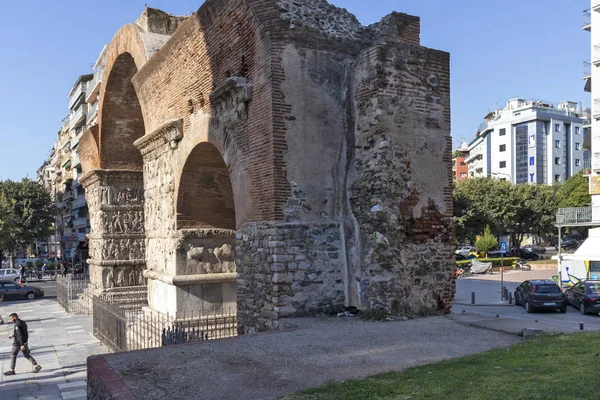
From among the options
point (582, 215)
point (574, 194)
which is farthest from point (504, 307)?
point (574, 194)

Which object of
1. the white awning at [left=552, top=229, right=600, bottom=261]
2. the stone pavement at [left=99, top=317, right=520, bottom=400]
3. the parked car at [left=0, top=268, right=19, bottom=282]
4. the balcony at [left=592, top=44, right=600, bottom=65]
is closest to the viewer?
the stone pavement at [left=99, top=317, right=520, bottom=400]

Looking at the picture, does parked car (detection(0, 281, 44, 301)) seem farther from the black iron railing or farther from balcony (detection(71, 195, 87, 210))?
balcony (detection(71, 195, 87, 210))

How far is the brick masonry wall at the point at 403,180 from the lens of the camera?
8048 millimetres

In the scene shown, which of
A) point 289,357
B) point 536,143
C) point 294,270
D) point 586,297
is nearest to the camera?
point 289,357

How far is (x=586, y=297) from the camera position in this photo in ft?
52.6

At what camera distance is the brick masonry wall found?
805 centimetres

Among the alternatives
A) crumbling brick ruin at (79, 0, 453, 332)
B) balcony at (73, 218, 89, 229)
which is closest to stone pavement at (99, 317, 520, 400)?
crumbling brick ruin at (79, 0, 453, 332)

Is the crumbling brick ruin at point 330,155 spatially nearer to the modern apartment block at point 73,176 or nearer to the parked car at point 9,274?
the parked car at point 9,274

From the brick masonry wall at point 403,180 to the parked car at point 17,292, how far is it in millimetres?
20745

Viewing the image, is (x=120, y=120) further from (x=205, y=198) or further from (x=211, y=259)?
(x=211, y=259)

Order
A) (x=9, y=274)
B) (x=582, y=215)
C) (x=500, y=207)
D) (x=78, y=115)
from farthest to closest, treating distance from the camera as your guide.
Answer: (x=78, y=115) < (x=500, y=207) < (x=9, y=274) < (x=582, y=215)

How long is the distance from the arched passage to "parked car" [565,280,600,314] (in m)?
10.7

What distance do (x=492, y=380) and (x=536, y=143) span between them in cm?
6033

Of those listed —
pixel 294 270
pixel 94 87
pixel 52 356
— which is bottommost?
pixel 52 356
